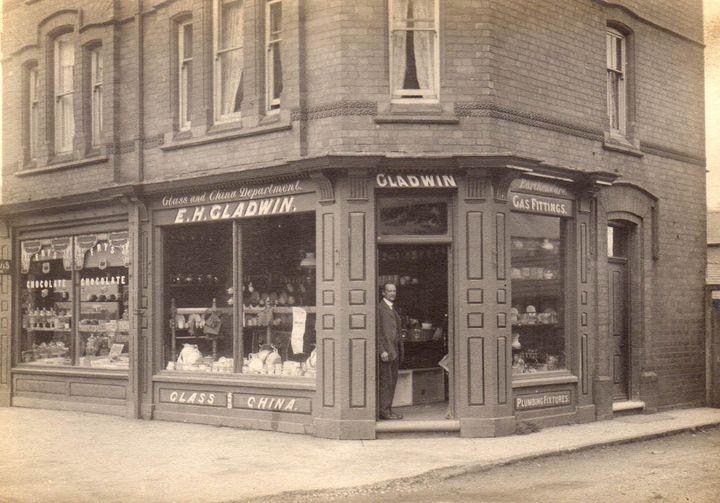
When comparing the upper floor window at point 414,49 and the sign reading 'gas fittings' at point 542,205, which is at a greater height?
the upper floor window at point 414,49

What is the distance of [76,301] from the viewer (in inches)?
639

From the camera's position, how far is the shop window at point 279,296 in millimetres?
13039

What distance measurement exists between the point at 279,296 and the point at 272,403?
1.63 metres

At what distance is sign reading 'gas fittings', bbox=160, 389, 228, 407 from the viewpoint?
13.7 m

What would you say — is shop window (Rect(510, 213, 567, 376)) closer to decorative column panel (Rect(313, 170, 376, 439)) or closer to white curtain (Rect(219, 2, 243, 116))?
decorative column panel (Rect(313, 170, 376, 439))

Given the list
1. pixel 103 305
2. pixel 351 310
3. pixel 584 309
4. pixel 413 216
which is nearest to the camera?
pixel 351 310

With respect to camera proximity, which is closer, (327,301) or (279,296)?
(327,301)

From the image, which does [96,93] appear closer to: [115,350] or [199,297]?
[199,297]

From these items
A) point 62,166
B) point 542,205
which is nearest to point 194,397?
point 62,166

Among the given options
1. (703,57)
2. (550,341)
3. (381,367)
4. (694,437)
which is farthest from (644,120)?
(381,367)

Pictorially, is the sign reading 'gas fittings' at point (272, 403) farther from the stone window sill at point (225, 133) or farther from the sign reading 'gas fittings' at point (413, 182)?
the stone window sill at point (225, 133)

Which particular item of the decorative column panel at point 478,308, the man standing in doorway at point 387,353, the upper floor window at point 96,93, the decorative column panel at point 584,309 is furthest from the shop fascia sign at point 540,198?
the upper floor window at point 96,93

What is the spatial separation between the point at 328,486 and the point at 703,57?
39.2 ft

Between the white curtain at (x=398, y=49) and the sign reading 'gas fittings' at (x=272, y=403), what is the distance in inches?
186
